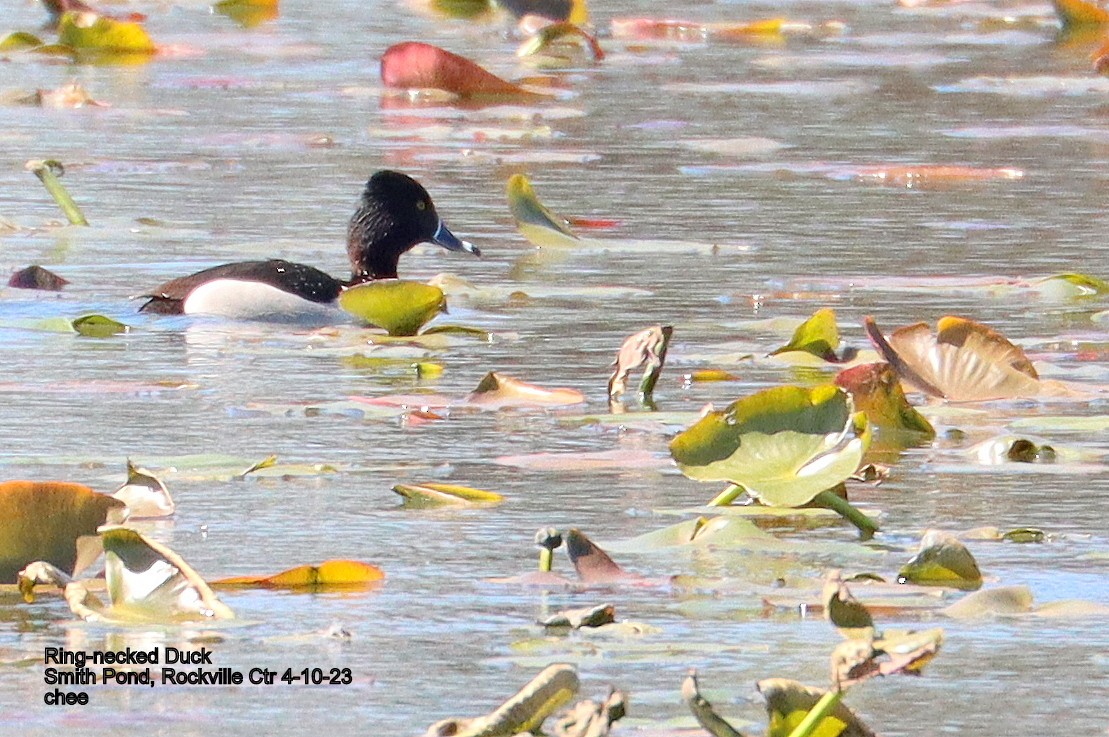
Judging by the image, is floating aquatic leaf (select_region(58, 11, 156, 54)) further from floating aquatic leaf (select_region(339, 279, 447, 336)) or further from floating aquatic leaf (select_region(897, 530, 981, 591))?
floating aquatic leaf (select_region(897, 530, 981, 591))

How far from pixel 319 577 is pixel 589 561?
1.30 feet

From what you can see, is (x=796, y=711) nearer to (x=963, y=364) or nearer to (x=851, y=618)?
(x=851, y=618)

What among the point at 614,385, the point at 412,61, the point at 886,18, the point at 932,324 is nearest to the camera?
the point at 614,385

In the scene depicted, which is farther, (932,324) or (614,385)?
(932,324)

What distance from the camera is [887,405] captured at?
18.6 feet

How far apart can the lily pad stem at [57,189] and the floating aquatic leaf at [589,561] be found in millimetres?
4044

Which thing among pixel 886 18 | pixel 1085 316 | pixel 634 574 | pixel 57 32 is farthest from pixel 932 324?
pixel 886 18

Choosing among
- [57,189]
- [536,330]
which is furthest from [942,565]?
[57,189]

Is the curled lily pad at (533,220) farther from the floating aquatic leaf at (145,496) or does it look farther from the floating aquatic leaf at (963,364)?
the floating aquatic leaf at (145,496)

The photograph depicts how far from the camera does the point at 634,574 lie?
14.7ft

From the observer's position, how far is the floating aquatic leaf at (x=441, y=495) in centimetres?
500

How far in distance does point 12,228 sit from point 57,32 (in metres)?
7.07

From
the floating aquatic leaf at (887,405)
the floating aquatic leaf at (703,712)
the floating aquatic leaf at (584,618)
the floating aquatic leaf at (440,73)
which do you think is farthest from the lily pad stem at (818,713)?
the floating aquatic leaf at (440,73)

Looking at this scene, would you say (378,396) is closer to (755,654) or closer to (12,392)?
(12,392)
